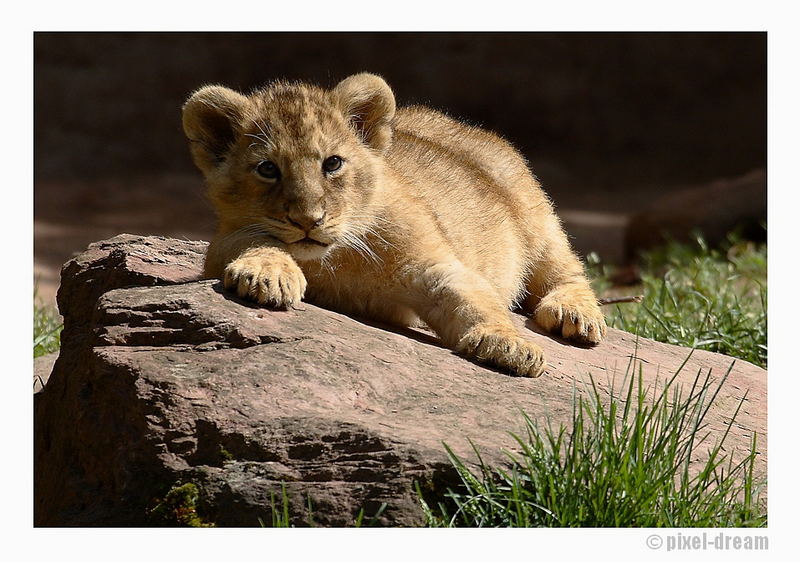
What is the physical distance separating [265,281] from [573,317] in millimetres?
1736

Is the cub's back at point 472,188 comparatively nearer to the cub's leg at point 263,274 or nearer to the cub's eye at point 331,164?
the cub's eye at point 331,164

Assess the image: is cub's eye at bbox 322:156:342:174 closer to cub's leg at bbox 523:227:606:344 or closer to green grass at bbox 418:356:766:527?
cub's leg at bbox 523:227:606:344

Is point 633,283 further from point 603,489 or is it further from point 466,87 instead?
point 466,87

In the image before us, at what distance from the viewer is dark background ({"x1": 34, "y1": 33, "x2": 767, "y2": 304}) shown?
16188 mm

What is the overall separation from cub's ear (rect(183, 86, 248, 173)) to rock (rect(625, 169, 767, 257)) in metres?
6.72

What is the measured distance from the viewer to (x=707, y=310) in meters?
6.29

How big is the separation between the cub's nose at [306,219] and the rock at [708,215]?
6838mm

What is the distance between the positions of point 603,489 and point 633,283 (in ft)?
21.7

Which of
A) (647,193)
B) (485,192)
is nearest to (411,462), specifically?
(485,192)

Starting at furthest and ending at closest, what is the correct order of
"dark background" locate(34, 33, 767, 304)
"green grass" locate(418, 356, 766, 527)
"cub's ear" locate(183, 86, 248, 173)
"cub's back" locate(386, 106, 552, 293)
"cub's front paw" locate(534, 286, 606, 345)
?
"dark background" locate(34, 33, 767, 304), "cub's back" locate(386, 106, 552, 293), "cub's front paw" locate(534, 286, 606, 345), "cub's ear" locate(183, 86, 248, 173), "green grass" locate(418, 356, 766, 527)

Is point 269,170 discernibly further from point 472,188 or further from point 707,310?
point 707,310

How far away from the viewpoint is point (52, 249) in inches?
454

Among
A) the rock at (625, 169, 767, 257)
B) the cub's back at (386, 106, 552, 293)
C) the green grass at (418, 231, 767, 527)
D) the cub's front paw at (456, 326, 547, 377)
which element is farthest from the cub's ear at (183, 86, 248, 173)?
the rock at (625, 169, 767, 257)

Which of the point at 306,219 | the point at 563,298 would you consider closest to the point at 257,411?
the point at 306,219
